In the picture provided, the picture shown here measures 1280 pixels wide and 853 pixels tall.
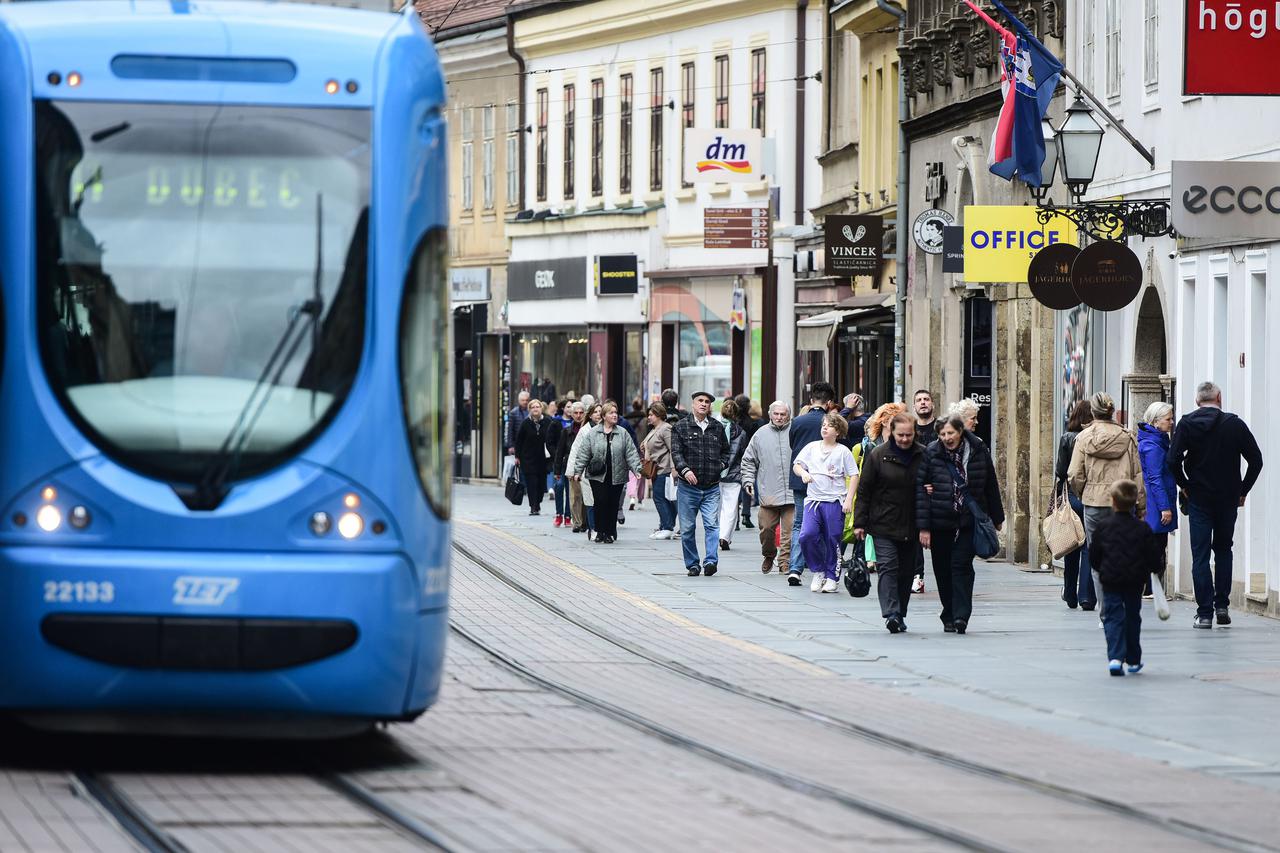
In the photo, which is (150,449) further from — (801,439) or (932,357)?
(932,357)

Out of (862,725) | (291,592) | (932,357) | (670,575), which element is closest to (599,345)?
(932,357)

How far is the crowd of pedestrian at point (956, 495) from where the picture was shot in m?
18.5

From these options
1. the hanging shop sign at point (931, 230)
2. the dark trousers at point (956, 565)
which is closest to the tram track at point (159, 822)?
the dark trousers at point (956, 565)

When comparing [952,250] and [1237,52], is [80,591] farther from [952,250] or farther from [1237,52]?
[952,250]

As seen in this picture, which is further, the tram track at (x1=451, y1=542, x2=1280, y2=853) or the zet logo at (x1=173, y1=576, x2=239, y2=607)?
the zet logo at (x1=173, y1=576, x2=239, y2=607)

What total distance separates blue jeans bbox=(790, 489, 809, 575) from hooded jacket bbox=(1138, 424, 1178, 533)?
4.13 metres

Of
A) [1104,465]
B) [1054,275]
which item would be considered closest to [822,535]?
[1054,275]

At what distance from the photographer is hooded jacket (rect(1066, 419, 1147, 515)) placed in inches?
848

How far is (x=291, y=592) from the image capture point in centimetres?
1112

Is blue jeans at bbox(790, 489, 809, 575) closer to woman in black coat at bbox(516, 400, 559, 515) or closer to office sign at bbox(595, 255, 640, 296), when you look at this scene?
woman in black coat at bbox(516, 400, 559, 515)

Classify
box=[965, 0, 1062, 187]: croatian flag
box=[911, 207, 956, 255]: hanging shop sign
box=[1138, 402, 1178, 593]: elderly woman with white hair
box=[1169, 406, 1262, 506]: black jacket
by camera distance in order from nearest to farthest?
box=[1169, 406, 1262, 506]: black jacket → box=[1138, 402, 1178, 593]: elderly woman with white hair → box=[965, 0, 1062, 187]: croatian flag → box=[911, 207, 956, 255]: hanging shop sign

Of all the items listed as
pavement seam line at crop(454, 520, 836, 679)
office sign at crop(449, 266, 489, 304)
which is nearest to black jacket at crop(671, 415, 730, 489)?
pavement seam line at crop(454, 520, 836, 679)

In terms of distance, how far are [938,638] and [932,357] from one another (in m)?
17.6

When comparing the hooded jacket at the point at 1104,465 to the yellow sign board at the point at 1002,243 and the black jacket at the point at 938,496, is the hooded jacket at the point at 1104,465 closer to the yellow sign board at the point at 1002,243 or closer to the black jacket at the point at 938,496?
the black jacket at the point at 938,496
